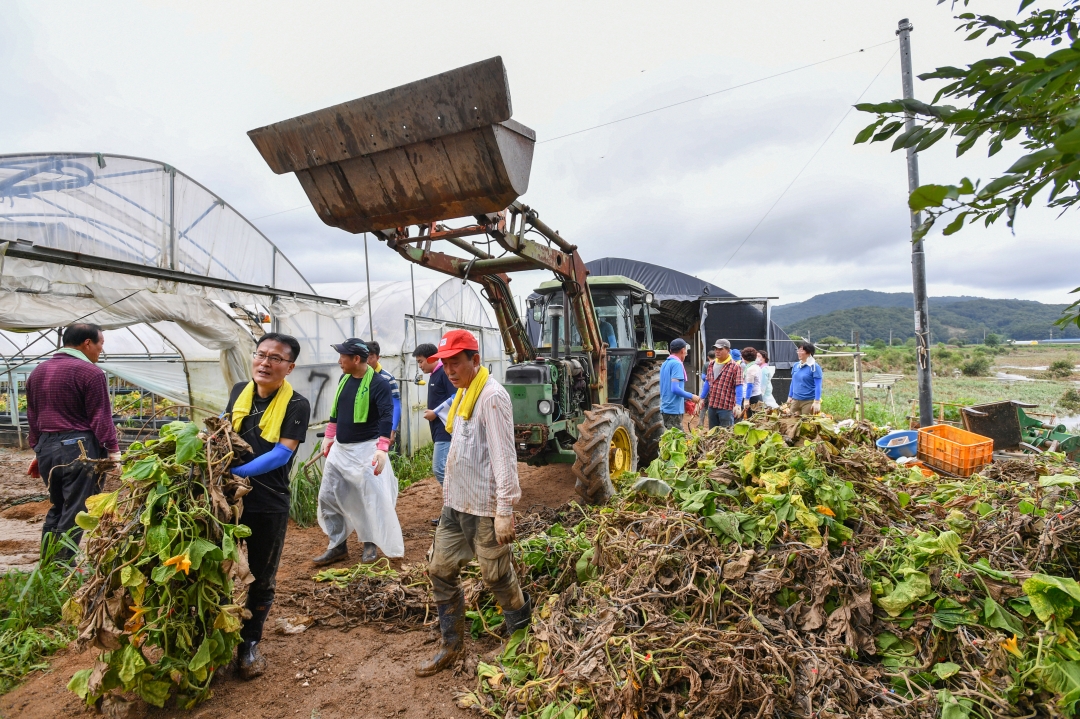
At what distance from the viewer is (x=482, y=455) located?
2973 mm

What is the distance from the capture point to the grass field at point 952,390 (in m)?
12.4

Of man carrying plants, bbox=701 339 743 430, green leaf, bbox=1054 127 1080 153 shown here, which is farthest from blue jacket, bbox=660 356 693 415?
green leaf, bbox=1054 127 1080 153

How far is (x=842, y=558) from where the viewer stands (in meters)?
2.82

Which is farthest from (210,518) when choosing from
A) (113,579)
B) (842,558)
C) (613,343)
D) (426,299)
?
(426,299)

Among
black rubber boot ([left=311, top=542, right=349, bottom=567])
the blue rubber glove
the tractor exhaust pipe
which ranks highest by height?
the tractor exhaust pipe

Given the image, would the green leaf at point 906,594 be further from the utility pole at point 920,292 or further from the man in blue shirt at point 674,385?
the utility pole at point 920,292

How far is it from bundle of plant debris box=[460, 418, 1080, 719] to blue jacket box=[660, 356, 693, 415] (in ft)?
8.05

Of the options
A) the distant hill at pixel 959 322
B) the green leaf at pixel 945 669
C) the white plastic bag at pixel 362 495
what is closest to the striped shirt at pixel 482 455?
the white plastic bag at pixel 362 495

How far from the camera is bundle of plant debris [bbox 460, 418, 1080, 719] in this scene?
2.30 meters

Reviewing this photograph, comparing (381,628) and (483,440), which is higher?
(483,440)

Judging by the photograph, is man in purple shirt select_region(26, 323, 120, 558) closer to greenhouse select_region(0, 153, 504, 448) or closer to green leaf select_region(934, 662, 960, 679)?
greenhouse select_region(0, 153, 504, 448)

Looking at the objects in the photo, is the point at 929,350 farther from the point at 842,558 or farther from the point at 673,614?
the point at 673,614

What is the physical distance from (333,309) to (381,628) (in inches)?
244

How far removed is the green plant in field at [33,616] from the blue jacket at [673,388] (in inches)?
207
